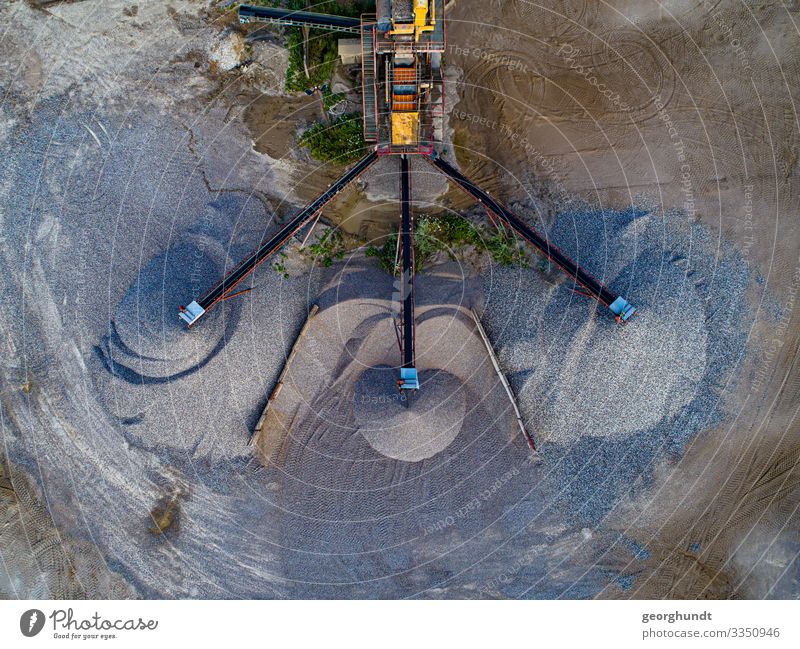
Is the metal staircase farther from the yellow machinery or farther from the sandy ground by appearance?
the sandy ground

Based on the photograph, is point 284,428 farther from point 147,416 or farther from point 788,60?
point 788,60

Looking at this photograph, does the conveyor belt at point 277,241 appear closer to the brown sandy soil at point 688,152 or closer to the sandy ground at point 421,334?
the sandy ground at point 421,334

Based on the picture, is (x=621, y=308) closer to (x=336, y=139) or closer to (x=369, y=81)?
(x=336, y=139)

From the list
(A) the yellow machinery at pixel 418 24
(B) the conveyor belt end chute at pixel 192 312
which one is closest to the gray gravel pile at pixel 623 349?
(A) the yellow machinery at pixel 418 24

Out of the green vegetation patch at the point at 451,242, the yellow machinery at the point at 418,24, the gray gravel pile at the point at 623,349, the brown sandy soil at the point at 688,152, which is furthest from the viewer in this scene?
the green vegetation patch at the point at 451,242
